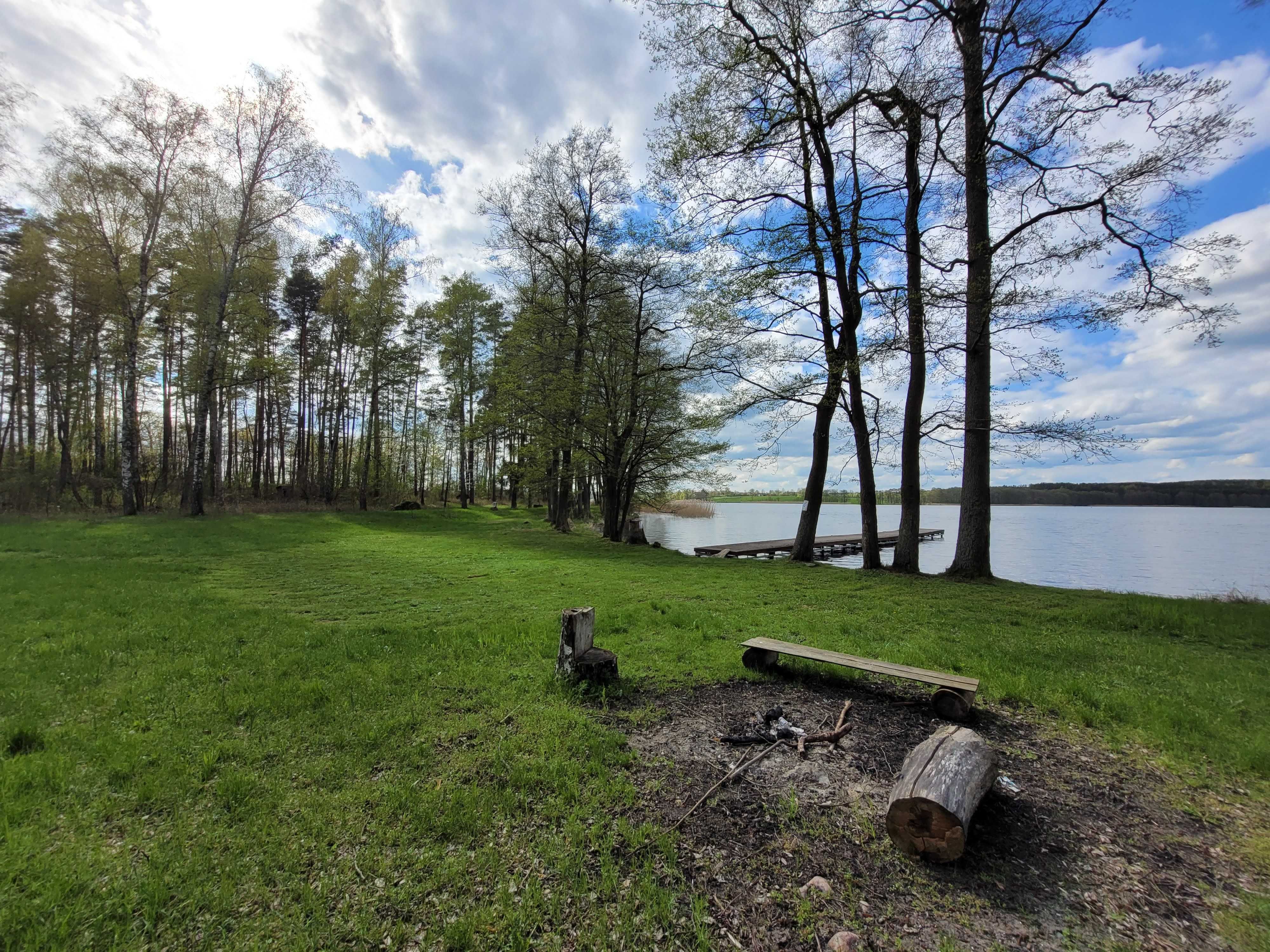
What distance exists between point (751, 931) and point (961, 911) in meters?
0.86

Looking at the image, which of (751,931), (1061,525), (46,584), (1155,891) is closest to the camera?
(751,931)

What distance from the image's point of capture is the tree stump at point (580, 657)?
4078mm

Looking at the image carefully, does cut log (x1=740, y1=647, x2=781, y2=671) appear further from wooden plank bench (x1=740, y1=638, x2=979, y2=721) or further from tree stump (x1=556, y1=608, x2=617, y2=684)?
tree stump (x1=556, y1=608, x2=617, y2=684)

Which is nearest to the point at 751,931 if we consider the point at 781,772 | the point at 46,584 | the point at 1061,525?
the point at 781,772

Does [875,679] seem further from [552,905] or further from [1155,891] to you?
[552,905]

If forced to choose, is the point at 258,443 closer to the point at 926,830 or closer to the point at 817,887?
the point at 817,887

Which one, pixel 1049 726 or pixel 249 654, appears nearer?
pixel 1049 726

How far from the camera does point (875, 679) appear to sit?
14.6ft

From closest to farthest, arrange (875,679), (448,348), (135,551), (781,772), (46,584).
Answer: (781,772), (875,679), (46,584), (135,551), (448,348)

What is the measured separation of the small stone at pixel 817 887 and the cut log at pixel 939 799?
46cm

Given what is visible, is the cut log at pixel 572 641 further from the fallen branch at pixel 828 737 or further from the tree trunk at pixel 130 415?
the tree trunk at pixel 130 415

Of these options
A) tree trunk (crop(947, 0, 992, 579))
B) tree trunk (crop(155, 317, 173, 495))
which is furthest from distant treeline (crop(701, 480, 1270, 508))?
tree trunk (crop(155, 317, 173, 495))

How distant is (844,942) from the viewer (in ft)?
5.92

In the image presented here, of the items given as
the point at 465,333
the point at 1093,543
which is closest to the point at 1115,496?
the point at 1093,543
